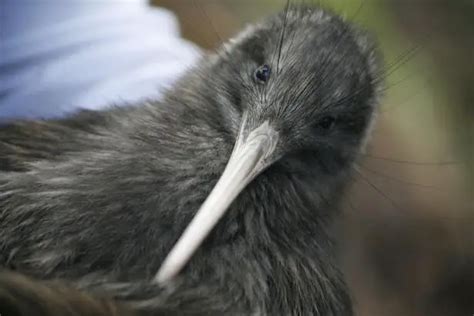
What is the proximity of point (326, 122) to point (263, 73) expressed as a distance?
7 cm

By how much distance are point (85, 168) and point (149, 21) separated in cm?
22

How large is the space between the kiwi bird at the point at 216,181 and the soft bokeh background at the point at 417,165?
2.0 inches

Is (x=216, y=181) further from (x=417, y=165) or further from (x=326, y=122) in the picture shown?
(x=417, y=165)

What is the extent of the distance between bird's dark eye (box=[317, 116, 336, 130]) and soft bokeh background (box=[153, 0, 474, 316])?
9cm

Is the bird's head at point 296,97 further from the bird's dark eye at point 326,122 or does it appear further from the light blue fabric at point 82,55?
the light blue fabric at point 82,55

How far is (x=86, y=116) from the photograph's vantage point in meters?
0.72

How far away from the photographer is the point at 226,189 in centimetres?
61

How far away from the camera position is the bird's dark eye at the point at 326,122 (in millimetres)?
660

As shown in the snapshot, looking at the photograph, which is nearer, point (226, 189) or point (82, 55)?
point (226, 189)

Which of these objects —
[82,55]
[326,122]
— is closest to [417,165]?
[326,122]

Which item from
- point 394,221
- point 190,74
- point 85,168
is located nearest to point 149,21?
point 190,74

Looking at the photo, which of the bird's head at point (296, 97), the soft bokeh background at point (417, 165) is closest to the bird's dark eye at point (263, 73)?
the bird's head at point (296, 97)

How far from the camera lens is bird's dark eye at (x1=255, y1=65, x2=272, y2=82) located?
0.66m

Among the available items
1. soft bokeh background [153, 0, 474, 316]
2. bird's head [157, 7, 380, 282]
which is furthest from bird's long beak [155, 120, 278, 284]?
soft bokeh background [153, 0, 474, 316]
